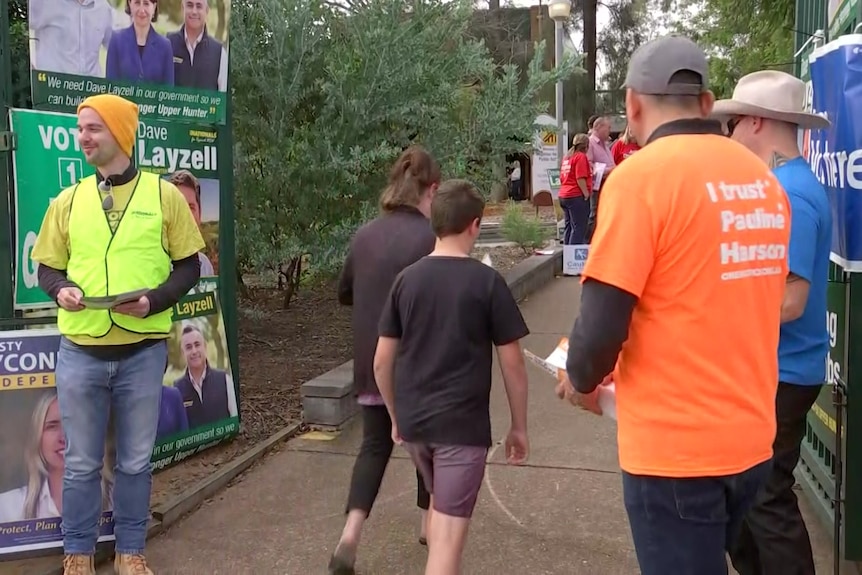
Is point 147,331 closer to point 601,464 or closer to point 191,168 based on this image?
point 191,168

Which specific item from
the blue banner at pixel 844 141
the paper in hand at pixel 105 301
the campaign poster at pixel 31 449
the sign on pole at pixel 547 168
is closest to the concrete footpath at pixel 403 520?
the campaign poster at pixel 31 449

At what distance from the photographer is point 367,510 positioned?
12.4 ft

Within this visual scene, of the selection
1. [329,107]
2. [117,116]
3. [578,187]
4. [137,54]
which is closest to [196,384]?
[137,54]

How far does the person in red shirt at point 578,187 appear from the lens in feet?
38.4

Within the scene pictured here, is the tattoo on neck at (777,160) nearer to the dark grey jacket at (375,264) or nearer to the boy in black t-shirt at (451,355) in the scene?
the boy in black t-shirt at (451,355)

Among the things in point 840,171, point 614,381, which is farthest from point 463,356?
point 840,171

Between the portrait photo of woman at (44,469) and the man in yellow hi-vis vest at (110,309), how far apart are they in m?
0.24

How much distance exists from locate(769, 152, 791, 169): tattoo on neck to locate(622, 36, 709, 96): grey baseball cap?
0.94 metres

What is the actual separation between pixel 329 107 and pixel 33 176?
11.2ft

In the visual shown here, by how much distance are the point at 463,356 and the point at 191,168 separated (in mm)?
2541

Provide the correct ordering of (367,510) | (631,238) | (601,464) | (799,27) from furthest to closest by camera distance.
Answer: (601,464) < (799,27) < (367,510) < (631,238)

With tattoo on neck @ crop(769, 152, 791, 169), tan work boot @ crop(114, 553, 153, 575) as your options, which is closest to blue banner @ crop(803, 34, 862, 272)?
tattoo on neck @ crop(769, 152, 791, 169)

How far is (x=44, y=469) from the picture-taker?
3.94 metres

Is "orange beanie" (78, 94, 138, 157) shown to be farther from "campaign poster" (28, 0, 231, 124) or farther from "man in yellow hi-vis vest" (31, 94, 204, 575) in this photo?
"campaign poster" (28, 0, 231, 124)
